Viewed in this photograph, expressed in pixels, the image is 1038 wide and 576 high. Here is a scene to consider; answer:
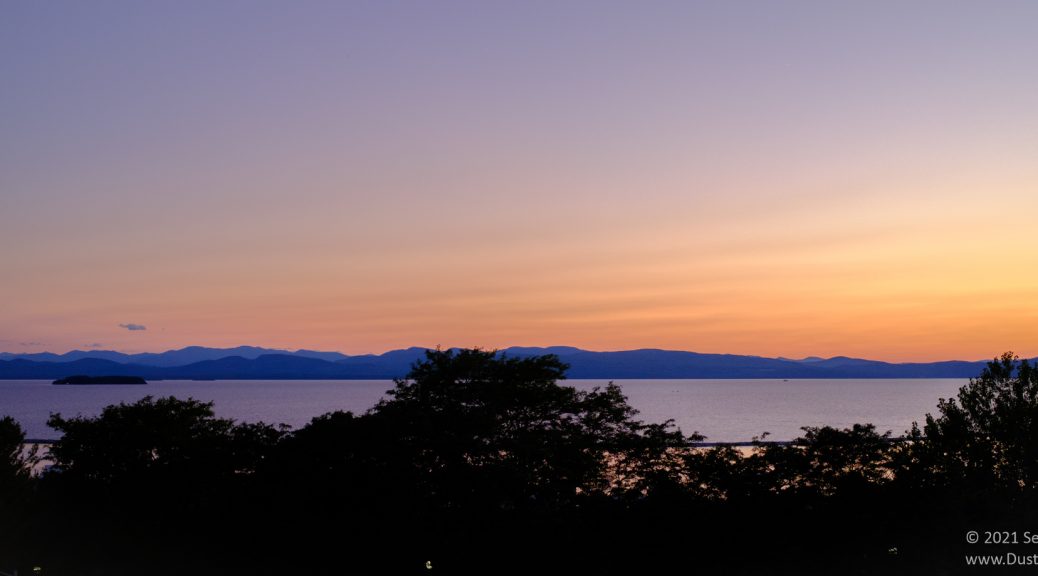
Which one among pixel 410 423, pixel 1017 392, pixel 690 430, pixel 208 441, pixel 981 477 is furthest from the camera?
pixel 690 430

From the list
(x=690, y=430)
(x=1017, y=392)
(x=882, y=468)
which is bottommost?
(x=690, y=430)

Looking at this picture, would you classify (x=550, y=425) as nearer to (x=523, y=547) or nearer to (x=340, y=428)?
(x=523, y=547)

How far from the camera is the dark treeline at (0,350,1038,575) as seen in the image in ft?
89.5

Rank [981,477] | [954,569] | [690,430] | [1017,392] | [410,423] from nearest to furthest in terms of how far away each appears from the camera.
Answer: [954,569]
[981,477]
[1017,392]
[410,423]
[690,430]

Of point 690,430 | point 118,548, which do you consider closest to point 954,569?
point 118,548

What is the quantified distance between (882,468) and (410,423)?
1801cm

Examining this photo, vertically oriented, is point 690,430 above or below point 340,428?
below

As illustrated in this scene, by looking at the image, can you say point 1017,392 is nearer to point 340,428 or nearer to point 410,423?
point 410,423

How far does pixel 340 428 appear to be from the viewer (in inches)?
1268

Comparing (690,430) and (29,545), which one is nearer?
(29,545)

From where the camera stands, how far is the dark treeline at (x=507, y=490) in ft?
89.5

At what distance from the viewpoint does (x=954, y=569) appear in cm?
2527

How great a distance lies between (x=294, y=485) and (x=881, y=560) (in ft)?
71.9

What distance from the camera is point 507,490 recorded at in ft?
96.3
